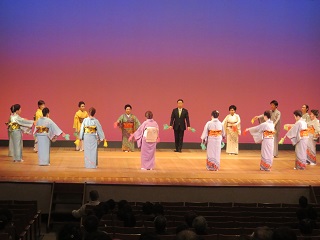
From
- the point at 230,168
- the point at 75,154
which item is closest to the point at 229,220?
the point at 230,168

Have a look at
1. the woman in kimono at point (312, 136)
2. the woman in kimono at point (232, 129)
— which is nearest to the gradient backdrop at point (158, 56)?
the woman in kimono at point (232, 129)

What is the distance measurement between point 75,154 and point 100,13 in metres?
4.30

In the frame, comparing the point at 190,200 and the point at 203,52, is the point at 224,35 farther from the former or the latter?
the point at 190,200

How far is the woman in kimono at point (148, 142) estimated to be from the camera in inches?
561

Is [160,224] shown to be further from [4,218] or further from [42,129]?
[42,129]

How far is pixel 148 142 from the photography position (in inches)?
567

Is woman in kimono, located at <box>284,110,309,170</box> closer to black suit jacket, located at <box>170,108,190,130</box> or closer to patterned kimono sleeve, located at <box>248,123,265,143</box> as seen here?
patterned kimono sleeve, located at <box>248,123,265,143</box>

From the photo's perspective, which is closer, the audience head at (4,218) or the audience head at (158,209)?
the audience head at (4,218)

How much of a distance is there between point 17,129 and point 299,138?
6540mm

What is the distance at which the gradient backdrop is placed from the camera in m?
18.6

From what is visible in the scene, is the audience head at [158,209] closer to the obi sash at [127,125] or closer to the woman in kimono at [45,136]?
the woman in kimono at [45,136]

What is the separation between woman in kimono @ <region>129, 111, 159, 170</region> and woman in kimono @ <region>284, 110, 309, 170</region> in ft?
9.85

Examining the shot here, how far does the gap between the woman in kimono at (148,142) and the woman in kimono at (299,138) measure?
3.00 meters

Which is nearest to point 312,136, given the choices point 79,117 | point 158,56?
point 158,56
